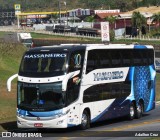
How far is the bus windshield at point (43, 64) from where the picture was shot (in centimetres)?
2231

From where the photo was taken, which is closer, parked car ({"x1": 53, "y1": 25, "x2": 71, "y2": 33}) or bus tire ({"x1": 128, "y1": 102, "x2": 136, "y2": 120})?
bus tire ({"x1": 128, "y1": 102, "x2": 136, "y2": 120})

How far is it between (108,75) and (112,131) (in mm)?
3497

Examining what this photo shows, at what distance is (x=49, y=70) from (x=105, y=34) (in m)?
17.7

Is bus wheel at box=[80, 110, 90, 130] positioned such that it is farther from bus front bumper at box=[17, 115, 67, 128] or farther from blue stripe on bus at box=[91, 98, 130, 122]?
bus front bumper at box=[17, 115, 67, 128]

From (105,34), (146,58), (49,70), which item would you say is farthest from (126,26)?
(49,70)

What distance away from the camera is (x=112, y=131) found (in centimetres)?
2277

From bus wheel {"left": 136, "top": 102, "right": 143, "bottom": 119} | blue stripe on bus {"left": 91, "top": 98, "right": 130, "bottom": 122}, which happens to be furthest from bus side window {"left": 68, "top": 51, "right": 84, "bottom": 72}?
bus wheel {"left": 136, "top": 102, "right": 143, "bottom": 119}

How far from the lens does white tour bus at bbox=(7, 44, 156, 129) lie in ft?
72.9

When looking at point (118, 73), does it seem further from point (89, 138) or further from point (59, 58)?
point (89, 138)

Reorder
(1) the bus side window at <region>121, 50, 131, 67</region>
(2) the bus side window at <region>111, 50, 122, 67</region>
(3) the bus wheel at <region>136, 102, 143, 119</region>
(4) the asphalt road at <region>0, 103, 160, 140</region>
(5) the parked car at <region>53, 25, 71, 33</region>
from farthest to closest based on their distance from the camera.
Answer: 1. (5) the parked car at <region>53, 25, 71, 33</region>
2. (3) the bus wheel at <region>136, 102, 143, 119</region>
3. (1) the bus side window at <region>121, 50, 131, 67</region>
4. (2) the bus side window at <region>111, 50, 122, 67</region>
5. (4) the asphalt road at <region>0, 103, 160, 140</region>

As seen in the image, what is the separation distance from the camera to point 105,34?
39.7 meters

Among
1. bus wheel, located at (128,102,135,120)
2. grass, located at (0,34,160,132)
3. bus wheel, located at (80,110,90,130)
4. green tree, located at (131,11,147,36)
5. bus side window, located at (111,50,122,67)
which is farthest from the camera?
green tree, located at (131,11,147,36)

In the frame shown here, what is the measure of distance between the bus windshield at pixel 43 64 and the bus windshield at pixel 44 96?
446mm

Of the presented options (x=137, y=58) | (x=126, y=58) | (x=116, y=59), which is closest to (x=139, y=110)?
(x=137, y=58)
